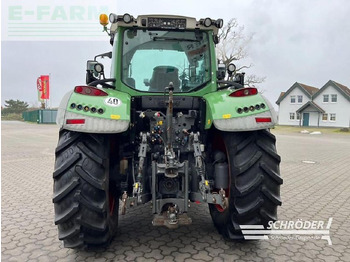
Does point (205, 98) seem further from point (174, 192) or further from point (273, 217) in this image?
point (273, 217)

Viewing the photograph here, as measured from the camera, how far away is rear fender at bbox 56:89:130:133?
106 inches

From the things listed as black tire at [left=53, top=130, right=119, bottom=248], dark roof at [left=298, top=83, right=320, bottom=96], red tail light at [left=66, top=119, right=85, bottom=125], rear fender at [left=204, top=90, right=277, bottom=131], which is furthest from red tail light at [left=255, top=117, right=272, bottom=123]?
dark roof at [left=298, top=83, right=320, bottom=96]

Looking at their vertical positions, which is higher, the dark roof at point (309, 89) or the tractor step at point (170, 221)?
the dark roof at point (309, 89)

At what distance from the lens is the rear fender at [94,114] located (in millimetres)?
2701

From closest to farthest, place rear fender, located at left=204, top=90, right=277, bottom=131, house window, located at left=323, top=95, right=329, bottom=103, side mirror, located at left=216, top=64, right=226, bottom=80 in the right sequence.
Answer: rear fender, located at left=204, top=90, right=277, bottom=131
side mirror, located at left=216, top=64, right=226, bottom=80
house window, located at left=323, top=95, right=329, bottom=103

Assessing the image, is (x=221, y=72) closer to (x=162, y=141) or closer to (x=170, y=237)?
(x=162, y=141)

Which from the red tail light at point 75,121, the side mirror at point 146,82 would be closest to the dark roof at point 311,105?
the side mirror at point 146,82

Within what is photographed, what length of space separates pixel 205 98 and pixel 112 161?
1366mm

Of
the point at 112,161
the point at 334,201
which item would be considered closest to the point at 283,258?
the point at 112,161

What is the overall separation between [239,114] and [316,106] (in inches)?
1603

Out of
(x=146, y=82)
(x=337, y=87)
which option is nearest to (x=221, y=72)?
(x=146, y=82)

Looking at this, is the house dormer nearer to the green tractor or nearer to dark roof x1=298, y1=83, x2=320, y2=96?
dark roof x1=298, y1=83, x2=320, y2=96

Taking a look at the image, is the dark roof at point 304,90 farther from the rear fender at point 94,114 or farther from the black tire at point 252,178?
the rear fender at point 94,114

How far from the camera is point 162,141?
10.7 ft
